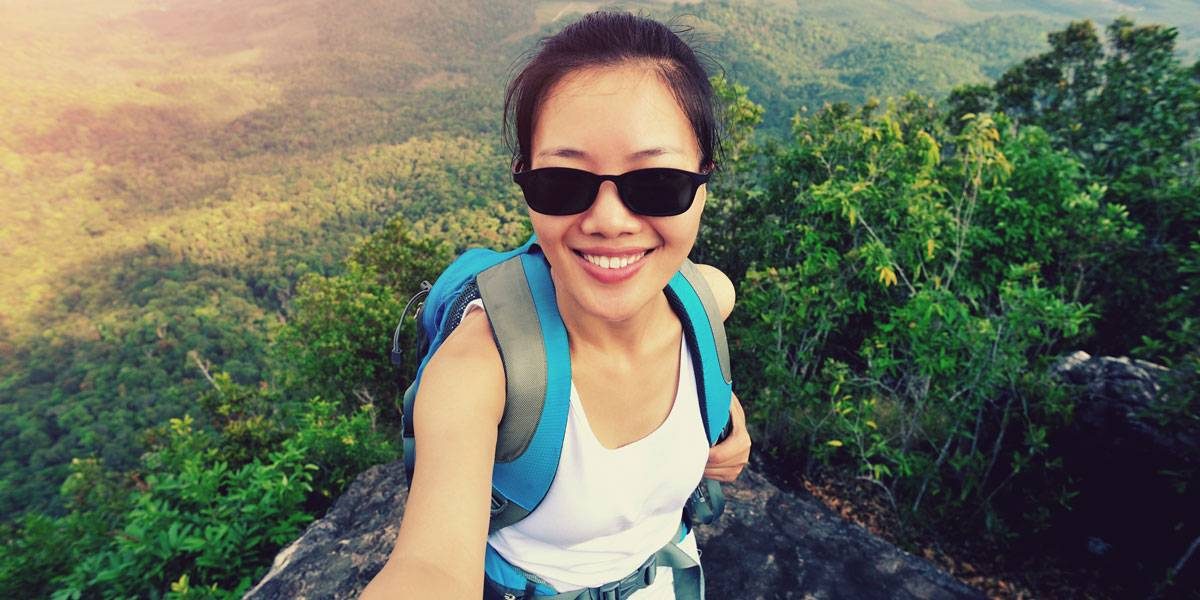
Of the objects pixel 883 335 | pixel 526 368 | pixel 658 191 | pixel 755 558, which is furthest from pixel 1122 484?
pixel 526 368

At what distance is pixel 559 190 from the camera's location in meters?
1.17

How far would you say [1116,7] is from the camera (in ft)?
525

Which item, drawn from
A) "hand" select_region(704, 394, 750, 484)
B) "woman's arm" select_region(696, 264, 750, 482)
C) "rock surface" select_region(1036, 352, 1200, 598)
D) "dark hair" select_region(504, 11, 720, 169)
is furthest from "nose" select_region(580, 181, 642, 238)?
"rock surface" select_region(1036, 352, 1200, 598)

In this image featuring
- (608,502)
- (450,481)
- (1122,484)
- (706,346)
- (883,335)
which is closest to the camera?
(450,481)

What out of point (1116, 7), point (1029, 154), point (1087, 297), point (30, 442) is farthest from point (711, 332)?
point (1116, 7)

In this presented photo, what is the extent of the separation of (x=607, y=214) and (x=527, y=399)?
440mm

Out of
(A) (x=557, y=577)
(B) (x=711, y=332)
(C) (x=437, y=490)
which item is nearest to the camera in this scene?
(C) (x=437, y=490)

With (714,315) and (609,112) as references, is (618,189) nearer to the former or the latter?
(609,112)

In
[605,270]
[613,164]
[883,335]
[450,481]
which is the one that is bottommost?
[883,335]

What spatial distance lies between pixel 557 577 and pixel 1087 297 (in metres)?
7.69

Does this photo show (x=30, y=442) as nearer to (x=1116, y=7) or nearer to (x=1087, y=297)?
(x=1087, y=297)

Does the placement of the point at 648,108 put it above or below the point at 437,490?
above

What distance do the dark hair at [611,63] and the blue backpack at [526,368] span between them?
0.30 m

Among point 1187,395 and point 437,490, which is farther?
point 1187,395
